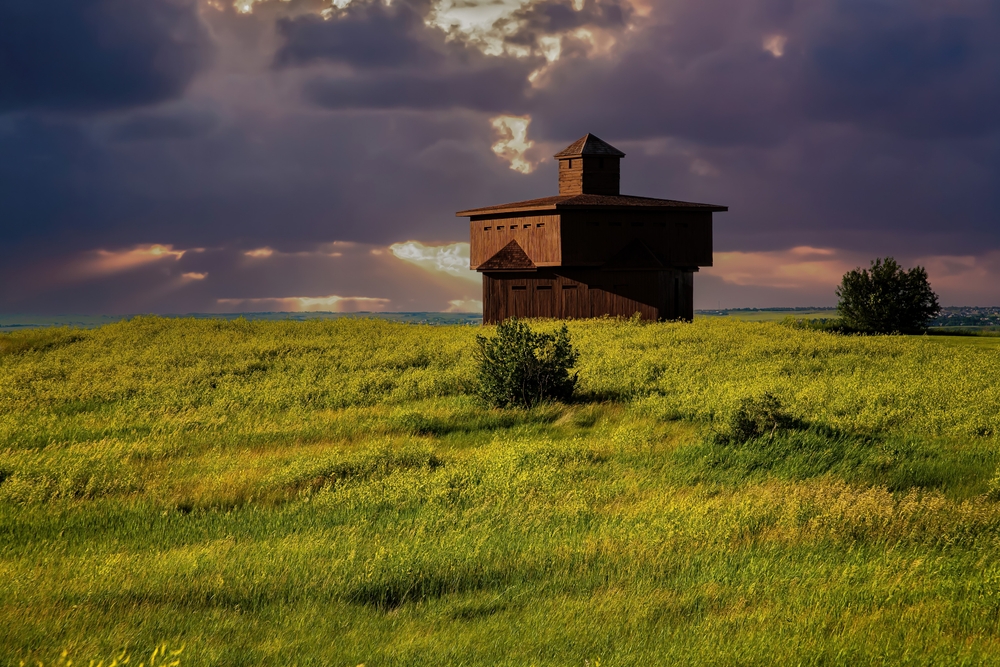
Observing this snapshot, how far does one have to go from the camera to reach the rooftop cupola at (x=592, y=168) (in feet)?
170

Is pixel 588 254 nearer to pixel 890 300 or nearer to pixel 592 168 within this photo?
pixel 592 168

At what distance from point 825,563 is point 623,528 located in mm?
2448

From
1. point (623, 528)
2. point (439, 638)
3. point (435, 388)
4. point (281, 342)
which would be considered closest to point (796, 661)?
point (439, 638)

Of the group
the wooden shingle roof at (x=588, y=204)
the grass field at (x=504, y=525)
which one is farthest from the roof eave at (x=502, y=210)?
the grass field at (x=504, y=525)

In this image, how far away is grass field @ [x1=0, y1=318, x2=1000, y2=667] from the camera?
7371 millimetres

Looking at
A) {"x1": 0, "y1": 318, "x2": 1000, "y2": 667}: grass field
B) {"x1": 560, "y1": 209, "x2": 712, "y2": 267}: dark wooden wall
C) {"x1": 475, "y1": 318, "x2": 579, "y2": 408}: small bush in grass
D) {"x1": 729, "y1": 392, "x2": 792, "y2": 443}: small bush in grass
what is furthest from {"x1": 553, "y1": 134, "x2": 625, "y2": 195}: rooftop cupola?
{"x1": 729, "y1": 392, "x2": 792, "y2": 443}: small bush in grass

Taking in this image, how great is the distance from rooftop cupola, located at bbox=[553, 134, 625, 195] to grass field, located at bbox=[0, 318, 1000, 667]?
1132 inches

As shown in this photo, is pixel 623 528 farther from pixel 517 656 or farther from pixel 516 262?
pixel 516 262

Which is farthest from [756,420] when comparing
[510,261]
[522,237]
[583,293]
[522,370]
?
[522,237]

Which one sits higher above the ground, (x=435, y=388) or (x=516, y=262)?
(x=516, y=262)

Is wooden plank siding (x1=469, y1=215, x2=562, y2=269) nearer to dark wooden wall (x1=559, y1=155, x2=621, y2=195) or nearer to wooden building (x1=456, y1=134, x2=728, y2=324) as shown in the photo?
wooden building (x1=456, y1=134, x2=728, y2=324)

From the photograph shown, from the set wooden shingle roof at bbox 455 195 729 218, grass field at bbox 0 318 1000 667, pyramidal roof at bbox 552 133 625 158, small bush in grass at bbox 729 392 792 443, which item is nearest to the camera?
grass field at bbox 0 318 1000 667

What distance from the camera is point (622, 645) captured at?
708cm

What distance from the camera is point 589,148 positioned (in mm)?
51844
